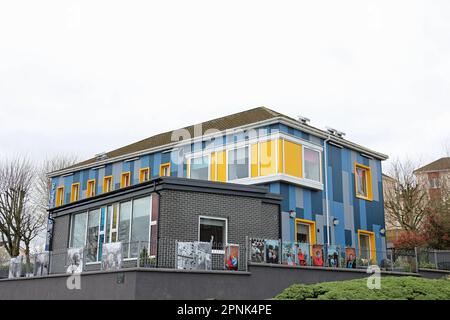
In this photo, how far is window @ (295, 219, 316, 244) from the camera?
72.4 ft

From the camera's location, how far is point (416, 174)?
40062 mm

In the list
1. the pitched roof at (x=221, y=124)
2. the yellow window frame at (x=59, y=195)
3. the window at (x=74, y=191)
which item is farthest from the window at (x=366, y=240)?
the yellow window frame at (x=59, y=195)

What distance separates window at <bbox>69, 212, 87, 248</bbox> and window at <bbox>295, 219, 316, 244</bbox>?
805cm

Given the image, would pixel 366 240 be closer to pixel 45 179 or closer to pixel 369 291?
pixel 369 291

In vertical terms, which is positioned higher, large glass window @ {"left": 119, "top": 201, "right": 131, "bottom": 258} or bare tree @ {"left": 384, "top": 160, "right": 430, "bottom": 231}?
bare tree @ {"left": 384, "top": 160, "right": 430, "bottom": 231}

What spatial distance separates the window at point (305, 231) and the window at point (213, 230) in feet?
17.2

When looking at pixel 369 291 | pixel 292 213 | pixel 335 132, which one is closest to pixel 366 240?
pixel 335 132

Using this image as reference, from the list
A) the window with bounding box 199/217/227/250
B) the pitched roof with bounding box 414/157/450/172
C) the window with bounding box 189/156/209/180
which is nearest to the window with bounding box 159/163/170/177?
the window with bounding box 189/156/209/180

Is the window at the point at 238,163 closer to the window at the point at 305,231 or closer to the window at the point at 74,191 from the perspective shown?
the window at the point at 305,231

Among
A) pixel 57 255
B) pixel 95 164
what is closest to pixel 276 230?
pixel 57 255

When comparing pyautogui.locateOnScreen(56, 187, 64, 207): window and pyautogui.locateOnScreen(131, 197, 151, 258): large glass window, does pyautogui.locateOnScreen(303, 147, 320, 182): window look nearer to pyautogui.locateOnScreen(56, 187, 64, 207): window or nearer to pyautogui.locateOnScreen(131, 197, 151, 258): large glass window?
pyautogui.locateOnScreen(131, 197, 151, 258): large glass window

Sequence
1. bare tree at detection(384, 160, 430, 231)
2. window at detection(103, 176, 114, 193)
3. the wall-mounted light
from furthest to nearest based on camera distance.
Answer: bare tree at detection(384, 160, 430, 231) < window at detection(103, 176, 114, 193) < the wall-mounted light

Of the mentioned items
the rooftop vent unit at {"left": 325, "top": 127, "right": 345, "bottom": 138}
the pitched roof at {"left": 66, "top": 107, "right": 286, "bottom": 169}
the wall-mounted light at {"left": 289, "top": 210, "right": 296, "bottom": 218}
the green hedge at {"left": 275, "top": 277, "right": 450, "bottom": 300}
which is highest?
the pitched roof at {"left": 66, "top": 107, "right": 286, "bottom": 169}
